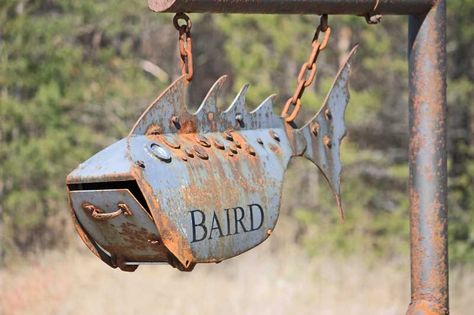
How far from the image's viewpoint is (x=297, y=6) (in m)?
2.46

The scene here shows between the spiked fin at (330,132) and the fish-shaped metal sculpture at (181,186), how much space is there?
164 millimetres

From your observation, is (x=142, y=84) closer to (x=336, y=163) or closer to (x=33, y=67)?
(x=33, y=67)

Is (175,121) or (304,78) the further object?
(304,78)

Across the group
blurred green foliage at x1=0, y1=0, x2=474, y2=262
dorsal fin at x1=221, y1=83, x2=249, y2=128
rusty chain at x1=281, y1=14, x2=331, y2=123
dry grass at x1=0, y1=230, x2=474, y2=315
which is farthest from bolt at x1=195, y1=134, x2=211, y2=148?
blurred green foliage at x1=0, y1=0, x2=474, y2=262

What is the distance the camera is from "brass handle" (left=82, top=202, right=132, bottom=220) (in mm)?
2064

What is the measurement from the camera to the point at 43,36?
12891mm

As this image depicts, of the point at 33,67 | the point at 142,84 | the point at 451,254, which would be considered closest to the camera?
the point at 451,254

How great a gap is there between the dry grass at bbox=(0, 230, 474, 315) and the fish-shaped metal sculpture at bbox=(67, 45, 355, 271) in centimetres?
667

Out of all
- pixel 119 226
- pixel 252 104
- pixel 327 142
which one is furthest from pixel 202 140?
pixel 252 104

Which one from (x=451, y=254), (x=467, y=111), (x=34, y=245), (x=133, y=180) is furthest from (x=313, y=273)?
(x=133, y=180)

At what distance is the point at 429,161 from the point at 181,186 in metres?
0.87

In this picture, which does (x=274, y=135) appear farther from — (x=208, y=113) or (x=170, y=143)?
(x=170, y=143)

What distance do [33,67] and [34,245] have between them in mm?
2381

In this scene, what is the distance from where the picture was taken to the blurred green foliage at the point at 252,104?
12594 mm
